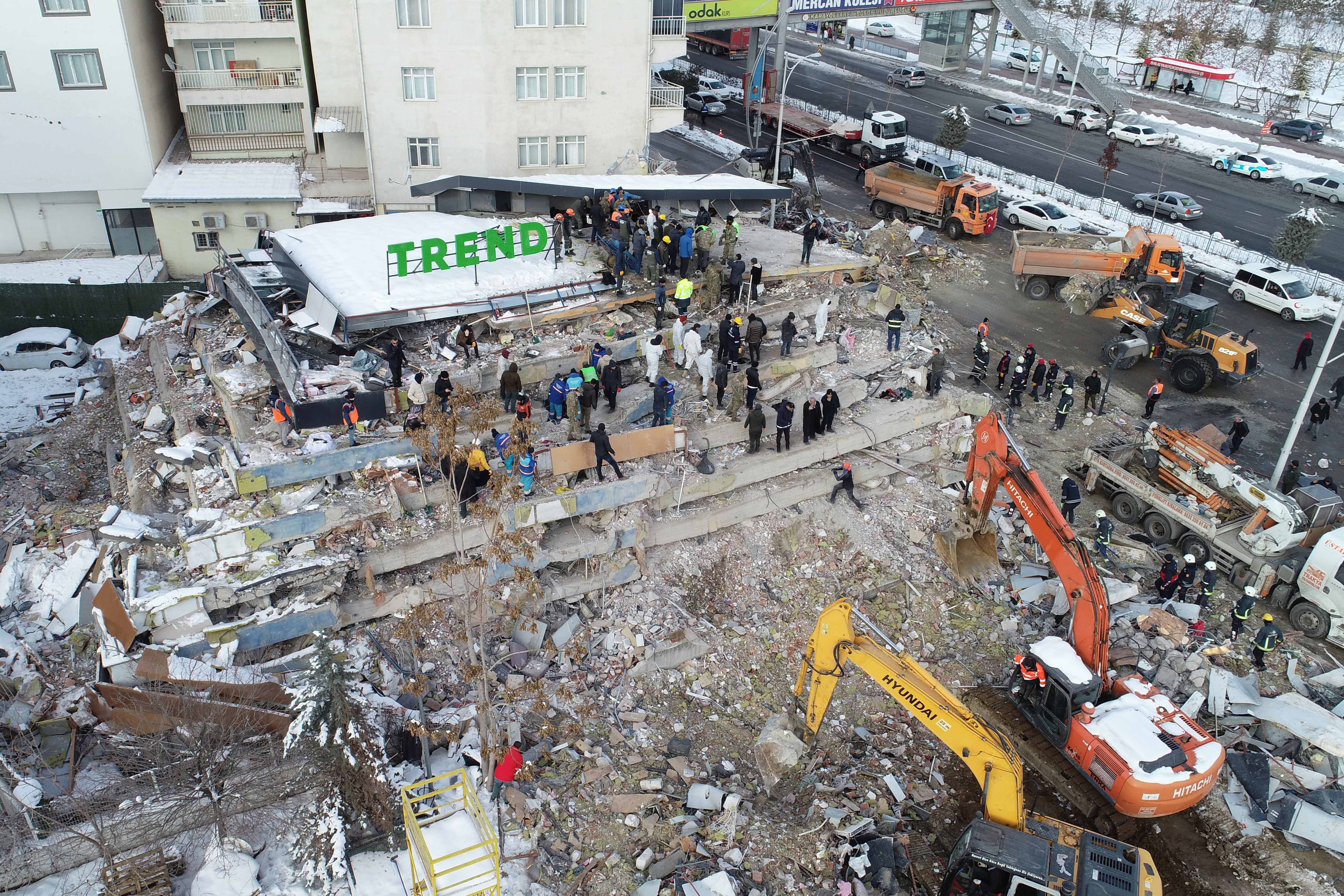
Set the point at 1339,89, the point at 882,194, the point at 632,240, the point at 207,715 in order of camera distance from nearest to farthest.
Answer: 1. the point at 207,715
2. the point at 632,240
3. the point at 882,194
4. the point at 1339,89

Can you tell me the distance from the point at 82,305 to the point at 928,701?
99.3ft

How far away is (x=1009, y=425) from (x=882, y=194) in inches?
584

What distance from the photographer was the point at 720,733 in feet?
58.9

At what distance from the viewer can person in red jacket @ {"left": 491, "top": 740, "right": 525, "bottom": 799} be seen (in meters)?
15.5

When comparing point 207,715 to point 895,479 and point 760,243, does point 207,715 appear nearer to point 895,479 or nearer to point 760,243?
point 895,479

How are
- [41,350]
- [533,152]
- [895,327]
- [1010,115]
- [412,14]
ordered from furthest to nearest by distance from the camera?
[1010,115] < [533,152] < [41,350] < [412,14] < [895,327]

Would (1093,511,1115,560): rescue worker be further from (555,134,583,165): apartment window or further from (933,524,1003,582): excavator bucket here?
(555,134,583,165): apartment window

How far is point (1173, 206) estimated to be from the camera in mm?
38844

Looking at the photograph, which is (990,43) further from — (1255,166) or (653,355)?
(653,355)

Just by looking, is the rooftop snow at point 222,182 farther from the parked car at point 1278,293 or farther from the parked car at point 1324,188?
the parked car at point 1324,188

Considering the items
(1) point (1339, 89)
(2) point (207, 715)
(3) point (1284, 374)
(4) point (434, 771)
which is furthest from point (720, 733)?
(1) point (1339, 89)

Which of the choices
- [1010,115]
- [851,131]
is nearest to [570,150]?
[851,131]

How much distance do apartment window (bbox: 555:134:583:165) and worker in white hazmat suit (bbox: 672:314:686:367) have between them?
1276 cm

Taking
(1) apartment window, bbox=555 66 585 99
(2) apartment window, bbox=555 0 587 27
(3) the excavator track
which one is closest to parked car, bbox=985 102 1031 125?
(1) apartment window, bbox=555 66 585 99
